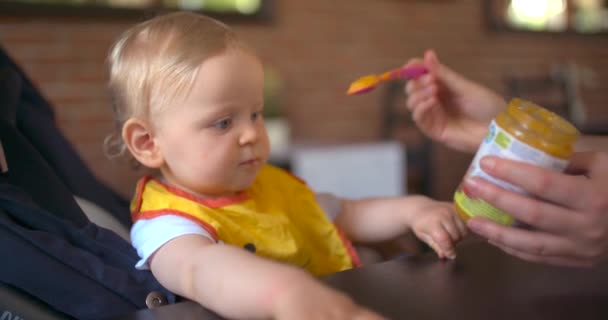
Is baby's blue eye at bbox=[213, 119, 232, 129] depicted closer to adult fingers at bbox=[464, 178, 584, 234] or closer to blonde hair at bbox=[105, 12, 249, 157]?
blonde hair at bbox=[105, 12, 249, 157]

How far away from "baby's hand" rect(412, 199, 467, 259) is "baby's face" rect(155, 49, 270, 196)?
0.92 feet

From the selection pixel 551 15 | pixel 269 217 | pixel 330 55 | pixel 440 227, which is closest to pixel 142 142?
pixel 269 217

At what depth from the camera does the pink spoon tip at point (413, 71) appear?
40.7 inches

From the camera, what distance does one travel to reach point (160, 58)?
2.78ft

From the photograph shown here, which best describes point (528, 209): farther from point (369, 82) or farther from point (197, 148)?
point (197, 148)

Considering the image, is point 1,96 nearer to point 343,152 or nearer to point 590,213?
point 590,213

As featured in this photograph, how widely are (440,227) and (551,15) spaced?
4.54 metres

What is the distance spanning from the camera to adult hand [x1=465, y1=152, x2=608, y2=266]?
0.65m

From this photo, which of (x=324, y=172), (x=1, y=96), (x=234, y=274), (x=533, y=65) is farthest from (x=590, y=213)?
(x=533, y=65)

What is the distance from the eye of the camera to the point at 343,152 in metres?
2.91

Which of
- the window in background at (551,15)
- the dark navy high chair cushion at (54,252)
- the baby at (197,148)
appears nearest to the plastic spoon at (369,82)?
the baby at (197,148)

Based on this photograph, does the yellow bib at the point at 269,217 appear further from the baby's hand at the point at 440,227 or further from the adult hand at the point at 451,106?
the adult hand at the point at 451,106

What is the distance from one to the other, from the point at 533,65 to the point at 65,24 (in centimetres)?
358

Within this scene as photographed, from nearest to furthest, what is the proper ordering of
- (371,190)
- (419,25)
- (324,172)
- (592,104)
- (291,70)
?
1. (324,172)
2. (371,190)
3. (291,70)
4. (419,25)
5. (592,104)
